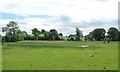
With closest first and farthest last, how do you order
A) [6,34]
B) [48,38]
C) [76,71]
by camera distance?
[76,71], [6,34], [48,38]

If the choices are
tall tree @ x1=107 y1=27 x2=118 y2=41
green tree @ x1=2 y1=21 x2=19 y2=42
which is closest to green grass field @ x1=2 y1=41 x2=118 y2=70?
green tree @ x1=2 y1=21 x2=19 y2=42

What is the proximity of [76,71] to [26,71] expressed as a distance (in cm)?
320

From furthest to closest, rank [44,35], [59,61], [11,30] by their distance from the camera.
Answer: [44,35] → [11,30] → [59,61]

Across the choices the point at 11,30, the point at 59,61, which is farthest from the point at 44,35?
the point at 59,61

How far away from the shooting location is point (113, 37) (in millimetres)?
188375

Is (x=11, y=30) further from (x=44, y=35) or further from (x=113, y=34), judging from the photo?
(x=113, y=34)

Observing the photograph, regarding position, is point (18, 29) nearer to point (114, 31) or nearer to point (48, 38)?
point (48, 38)

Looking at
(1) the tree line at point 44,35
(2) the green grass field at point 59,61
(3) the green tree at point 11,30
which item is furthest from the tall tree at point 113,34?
(2) the green grass field at point 59,61

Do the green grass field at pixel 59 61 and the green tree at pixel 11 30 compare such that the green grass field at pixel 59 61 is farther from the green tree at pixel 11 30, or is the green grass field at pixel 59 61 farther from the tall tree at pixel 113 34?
the tall tree at pixel 113 34

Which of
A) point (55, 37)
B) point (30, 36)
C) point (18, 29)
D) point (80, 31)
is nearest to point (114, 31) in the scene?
point (80, 31)

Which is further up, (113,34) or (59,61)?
(113,34)

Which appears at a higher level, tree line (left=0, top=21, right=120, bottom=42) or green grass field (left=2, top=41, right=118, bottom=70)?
tree line (left=0, top=21, right=120, bottom=42)

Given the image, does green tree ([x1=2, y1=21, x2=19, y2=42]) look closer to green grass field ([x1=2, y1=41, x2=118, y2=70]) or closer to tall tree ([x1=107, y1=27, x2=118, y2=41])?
tall tree ([x1=107, y1=27, x2=118, y2=41])

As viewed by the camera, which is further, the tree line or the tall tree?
the tall tree
